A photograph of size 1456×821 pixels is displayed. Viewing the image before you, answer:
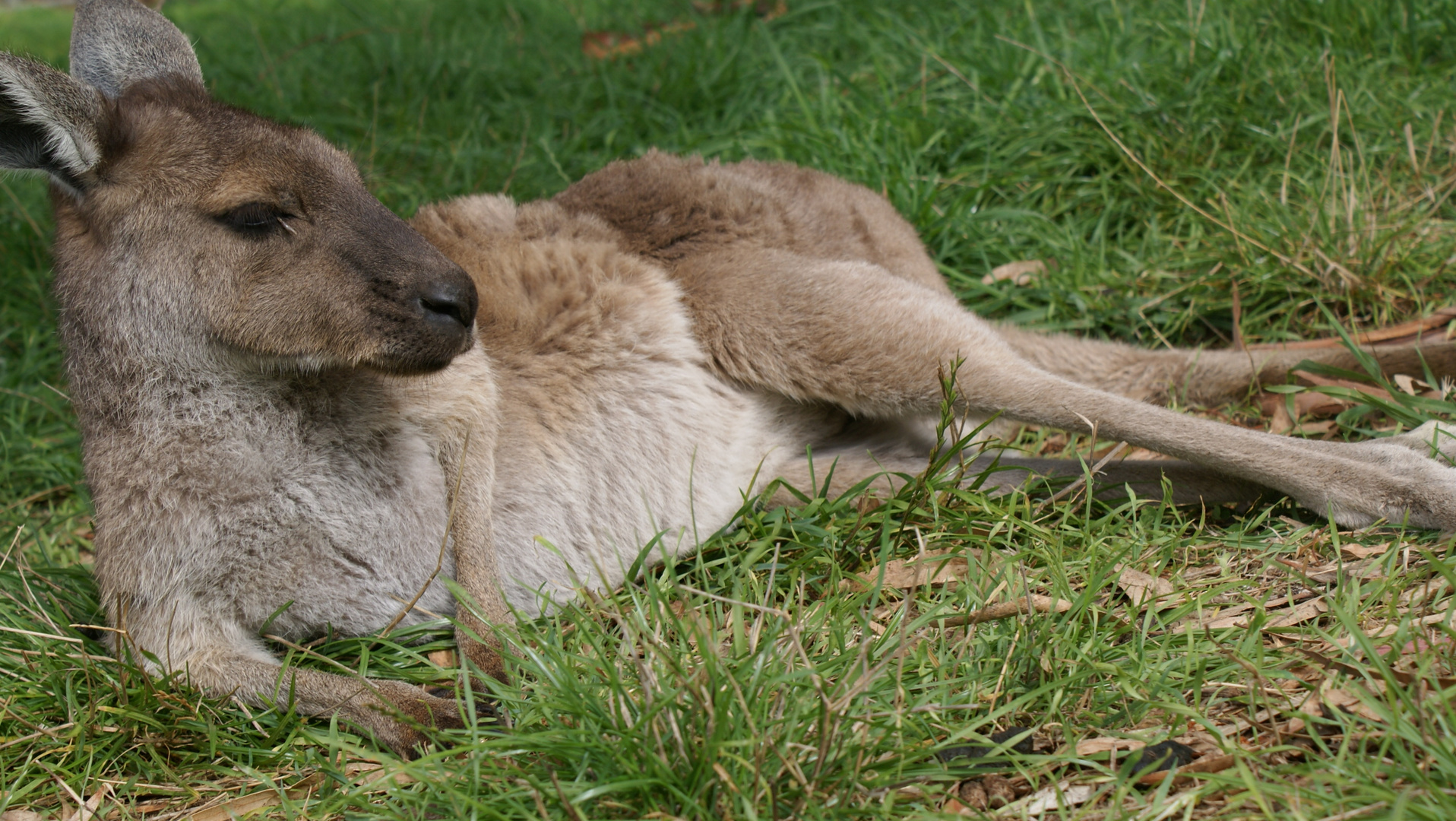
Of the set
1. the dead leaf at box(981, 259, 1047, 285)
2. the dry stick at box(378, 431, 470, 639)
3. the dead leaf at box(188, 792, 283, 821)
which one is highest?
the dead leaf at box(981, 259, 1047, 285)

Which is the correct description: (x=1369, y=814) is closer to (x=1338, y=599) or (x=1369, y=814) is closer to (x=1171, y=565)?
(x=1338, y=599)

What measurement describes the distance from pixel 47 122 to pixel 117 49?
Result: 0.77m

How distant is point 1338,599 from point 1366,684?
34cm

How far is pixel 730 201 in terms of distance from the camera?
3951 mm

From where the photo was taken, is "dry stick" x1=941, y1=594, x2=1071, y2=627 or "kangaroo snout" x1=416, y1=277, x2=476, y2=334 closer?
"dry stick" x1=941, y1=594, x2=1071, y2=627

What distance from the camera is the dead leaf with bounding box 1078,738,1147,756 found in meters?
2.30

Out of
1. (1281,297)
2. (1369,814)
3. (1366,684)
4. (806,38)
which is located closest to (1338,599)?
(1366,684)

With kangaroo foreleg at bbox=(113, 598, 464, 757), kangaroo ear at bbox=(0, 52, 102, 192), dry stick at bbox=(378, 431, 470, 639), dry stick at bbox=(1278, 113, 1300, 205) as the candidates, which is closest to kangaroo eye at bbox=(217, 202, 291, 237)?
kangaroo ear at bbox=(0, 52, 102, 192)

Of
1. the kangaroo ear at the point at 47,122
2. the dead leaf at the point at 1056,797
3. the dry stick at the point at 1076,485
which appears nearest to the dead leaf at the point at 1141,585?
the dry stick at the point at 1076,485

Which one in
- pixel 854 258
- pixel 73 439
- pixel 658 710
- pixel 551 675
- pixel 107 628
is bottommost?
pixel 73 439

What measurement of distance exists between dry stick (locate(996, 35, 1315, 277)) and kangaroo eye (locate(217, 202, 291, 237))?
10.7 feet

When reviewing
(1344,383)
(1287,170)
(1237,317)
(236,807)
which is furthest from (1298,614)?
(236,807)

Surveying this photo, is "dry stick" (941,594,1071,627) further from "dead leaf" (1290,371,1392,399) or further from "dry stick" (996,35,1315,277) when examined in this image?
"dry stick" (996,35,1315,277)

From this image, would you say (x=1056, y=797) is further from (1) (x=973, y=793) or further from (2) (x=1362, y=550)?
(2) (x=1362, y=550)
